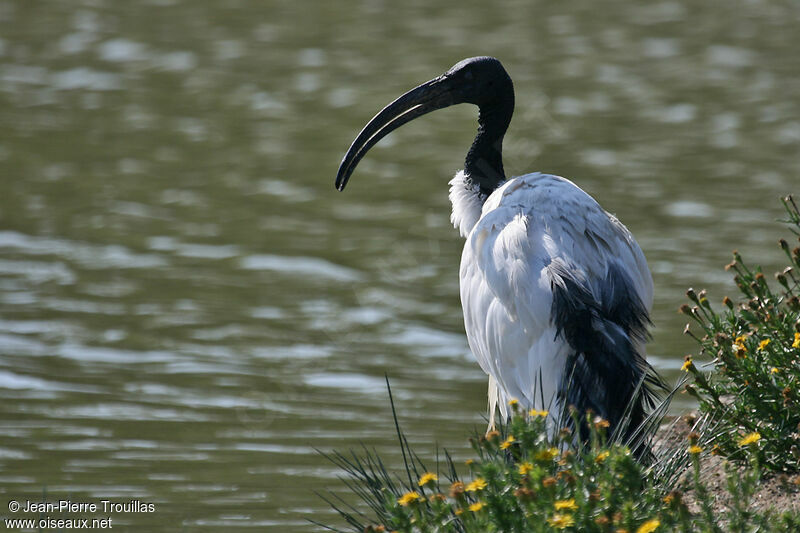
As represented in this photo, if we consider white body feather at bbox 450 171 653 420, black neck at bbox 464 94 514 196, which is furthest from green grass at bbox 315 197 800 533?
black neck at bbox 464 94 514 196

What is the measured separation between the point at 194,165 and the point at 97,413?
4.29 metres

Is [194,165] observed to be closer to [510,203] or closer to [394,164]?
[394,164]

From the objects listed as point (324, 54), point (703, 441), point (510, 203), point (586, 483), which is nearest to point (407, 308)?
point (510, 203)

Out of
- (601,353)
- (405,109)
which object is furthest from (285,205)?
(601,353)

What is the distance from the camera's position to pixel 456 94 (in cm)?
620

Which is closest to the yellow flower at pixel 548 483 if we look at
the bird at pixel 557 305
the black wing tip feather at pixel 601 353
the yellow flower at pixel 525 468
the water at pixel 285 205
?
the yellow flower at pixel 525 468

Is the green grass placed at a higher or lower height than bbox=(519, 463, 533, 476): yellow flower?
lower

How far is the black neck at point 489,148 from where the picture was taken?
20.0 ft

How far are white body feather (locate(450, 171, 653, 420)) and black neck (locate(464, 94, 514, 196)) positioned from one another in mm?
566

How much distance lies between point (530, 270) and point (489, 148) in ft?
4.50

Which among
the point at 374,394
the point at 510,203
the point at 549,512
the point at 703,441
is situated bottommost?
the point at 374,394

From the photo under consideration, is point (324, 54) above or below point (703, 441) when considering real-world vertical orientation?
above

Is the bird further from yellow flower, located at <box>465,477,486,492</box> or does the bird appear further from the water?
the water

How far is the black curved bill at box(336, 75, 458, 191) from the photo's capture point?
20.1ft
